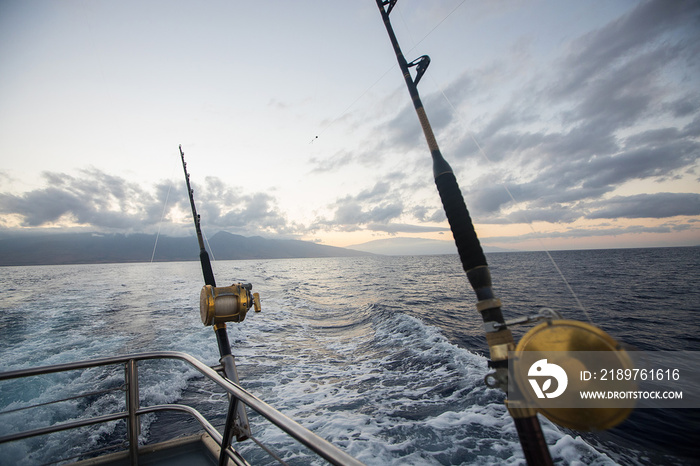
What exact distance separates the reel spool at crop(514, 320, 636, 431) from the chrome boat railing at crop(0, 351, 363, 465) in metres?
0.80

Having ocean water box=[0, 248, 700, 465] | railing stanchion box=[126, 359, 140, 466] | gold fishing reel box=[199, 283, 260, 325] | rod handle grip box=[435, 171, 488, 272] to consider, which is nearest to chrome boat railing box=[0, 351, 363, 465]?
railing stanchion box=[126, 359, 140, 466]

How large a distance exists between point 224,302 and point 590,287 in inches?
1187

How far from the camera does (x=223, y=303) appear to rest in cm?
285

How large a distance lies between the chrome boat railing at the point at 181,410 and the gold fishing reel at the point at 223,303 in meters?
0.40

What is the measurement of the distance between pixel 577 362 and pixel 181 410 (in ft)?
9.81

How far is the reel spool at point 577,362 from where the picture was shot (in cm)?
106

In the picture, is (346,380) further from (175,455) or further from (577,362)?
(577,362)

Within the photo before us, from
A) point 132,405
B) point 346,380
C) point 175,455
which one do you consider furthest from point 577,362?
point 346,380

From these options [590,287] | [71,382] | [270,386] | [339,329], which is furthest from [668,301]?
[71,382]

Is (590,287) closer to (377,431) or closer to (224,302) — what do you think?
(377,431)

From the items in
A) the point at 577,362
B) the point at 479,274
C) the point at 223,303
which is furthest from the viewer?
the point at 223,303

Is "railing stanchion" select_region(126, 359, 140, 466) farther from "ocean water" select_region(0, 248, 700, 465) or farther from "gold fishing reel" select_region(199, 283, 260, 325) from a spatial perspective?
"ocean water" select_region(0, 248, 700, 465)

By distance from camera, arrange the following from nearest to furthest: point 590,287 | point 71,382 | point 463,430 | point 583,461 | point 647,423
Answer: point 583,461 < point 463,430 < point 647,423 < point 71,382 < point 590,287

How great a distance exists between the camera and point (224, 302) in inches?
112
